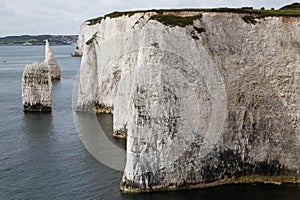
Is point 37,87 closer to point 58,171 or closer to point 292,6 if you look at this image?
point 58,171

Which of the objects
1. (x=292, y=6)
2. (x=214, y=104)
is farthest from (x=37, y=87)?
(x=292, y=6)

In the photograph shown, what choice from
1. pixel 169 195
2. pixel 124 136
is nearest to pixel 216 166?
pixel 169 195

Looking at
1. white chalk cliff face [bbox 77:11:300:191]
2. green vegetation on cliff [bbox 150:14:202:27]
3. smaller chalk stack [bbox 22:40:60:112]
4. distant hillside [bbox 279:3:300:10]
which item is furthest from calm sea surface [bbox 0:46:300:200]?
distant hillside [bbox 279:3:300:10]

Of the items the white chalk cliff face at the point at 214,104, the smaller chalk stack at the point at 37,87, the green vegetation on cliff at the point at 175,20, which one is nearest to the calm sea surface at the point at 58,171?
the white chalk cliff face at the point at 214,104

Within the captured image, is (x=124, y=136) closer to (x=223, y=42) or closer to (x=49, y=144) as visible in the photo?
(x=49, y=144)

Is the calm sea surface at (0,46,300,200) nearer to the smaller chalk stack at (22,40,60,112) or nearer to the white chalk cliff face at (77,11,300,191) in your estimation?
the white chalk cliff face at (77,11,300,191)

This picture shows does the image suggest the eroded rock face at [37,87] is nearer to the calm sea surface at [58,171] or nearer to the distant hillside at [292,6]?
the calm sea surface at [58,171]
